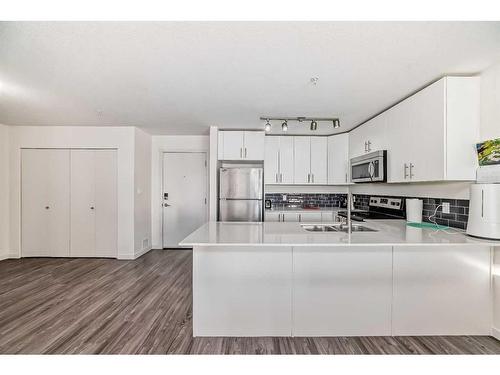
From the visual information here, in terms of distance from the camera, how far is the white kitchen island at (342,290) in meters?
2.05

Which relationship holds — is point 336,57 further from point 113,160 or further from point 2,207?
point 2,207

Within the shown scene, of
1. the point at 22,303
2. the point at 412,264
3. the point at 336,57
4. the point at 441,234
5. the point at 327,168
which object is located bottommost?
the point at 22,303

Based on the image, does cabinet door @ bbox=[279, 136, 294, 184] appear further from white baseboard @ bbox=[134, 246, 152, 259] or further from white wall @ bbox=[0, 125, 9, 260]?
white wall @ bbox=[0, 125, 9, 260]

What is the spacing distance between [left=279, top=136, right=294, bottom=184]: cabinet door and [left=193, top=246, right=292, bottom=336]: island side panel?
2548 mm

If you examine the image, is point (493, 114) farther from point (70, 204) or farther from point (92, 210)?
point (70, 204)

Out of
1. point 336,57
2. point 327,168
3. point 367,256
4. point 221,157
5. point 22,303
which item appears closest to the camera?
point 336,57

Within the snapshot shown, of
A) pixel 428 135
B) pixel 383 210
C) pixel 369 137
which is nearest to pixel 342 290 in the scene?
pixel 428 135

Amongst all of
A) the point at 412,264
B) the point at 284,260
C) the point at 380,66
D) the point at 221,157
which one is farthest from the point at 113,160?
the point at 412,264

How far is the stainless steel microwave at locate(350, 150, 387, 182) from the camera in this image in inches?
122

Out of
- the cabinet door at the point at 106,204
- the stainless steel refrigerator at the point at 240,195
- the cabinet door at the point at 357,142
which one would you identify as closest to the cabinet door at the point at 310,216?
the stainless steel refrigerator at the point at 240,195

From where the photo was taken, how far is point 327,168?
453cm

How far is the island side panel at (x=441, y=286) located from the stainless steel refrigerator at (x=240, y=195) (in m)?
2.37

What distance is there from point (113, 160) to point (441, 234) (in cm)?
459

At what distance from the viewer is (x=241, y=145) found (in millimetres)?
4215
